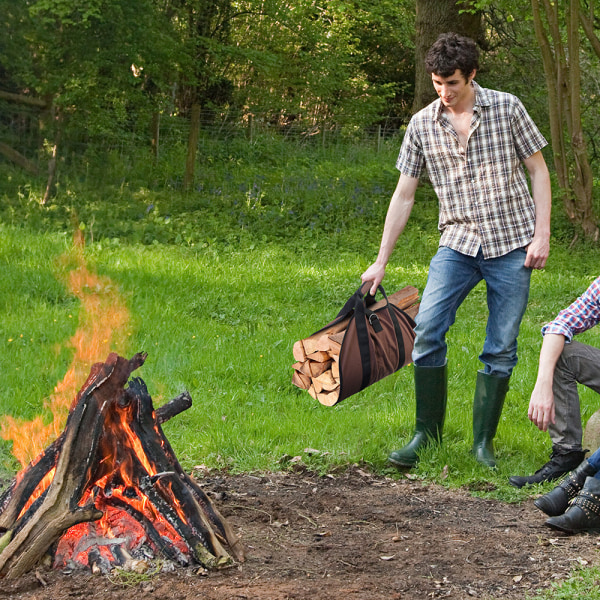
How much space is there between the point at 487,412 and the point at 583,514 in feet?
3.45

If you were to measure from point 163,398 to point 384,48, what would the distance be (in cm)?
1925

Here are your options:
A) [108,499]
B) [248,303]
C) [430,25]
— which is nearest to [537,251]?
[108,499]

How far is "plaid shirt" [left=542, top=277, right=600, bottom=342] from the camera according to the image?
3951 millimetres

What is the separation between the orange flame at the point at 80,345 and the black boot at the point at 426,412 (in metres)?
1.78

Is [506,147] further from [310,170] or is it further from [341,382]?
[310,170]

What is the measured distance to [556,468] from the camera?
444 centimetres

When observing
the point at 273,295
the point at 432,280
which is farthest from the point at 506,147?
the point at 273,295

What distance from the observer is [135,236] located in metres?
11.7

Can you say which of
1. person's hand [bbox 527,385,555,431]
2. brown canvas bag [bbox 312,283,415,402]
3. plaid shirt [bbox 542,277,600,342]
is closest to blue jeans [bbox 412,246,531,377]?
brown canvas bag [bbox 312,283,415,402]

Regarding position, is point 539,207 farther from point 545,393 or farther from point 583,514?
point 583,514

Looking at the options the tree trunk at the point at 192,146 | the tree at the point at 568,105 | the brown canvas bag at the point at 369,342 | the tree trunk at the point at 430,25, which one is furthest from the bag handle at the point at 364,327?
the tree trunk at the point at 192,146

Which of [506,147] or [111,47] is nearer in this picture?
[506,147]

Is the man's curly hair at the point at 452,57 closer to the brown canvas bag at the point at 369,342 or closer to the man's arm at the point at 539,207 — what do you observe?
the man's arm at the point at 539,207

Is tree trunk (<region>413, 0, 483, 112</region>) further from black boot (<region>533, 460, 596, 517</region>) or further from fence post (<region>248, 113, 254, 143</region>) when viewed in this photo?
black boot (<region>533, 460, 596, 517</region>)
